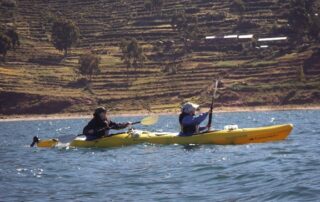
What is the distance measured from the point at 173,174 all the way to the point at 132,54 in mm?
82668

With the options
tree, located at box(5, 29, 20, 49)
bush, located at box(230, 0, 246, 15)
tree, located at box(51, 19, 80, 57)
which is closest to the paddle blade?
tree, located at box(5, 29, 20, 49)

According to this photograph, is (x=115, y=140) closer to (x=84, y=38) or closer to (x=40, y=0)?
(x=84, y=38)

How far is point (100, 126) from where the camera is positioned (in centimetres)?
2972

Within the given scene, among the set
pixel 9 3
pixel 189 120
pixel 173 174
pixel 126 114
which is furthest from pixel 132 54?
pixel 173 174

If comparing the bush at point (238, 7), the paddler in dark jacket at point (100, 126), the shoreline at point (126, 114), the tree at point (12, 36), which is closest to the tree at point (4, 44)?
the tree at point (12, 36)

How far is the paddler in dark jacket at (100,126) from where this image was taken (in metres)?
29.3

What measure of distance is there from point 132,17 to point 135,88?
38626mm

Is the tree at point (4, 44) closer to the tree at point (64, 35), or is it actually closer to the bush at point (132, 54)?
the tree at point (64, 35)

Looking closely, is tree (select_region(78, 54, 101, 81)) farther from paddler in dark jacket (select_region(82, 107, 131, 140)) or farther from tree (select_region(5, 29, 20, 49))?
paddler in dark jacket (select_region(82, 107, 131, 140))

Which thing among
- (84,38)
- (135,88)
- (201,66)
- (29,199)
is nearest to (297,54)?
(201,66)

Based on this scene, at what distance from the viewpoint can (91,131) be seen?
1177 inches

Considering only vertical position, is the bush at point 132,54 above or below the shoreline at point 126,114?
above

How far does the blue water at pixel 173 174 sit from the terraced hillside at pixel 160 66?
196 feet

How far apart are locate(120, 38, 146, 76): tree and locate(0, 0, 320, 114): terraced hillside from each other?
1.22 m
